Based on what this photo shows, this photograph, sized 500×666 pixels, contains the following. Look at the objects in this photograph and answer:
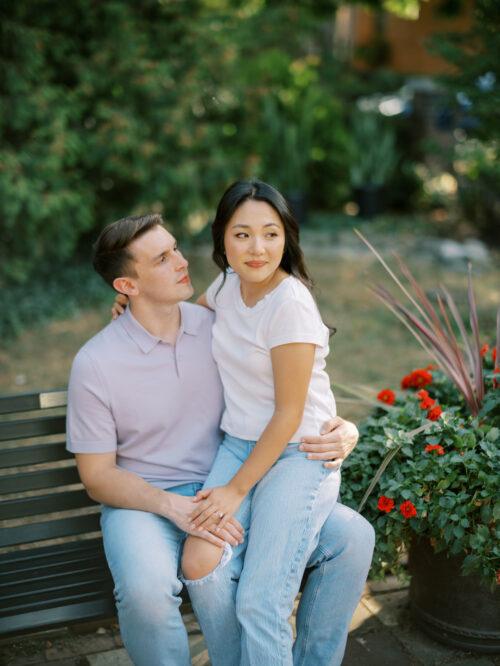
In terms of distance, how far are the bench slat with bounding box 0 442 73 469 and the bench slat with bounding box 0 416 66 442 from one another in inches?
1.6

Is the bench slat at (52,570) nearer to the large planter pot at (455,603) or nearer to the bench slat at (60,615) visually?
the bench slat at (60,615)

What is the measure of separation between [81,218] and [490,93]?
3.89 meters

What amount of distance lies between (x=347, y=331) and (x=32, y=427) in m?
4.25

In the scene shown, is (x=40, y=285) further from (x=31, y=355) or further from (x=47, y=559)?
(x=47, y=559)

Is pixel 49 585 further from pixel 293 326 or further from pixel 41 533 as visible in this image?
pixel 293 326

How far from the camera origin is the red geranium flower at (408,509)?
7.72 ft

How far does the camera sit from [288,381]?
2.25 meters

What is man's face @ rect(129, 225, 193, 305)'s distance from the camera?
96.1 inches

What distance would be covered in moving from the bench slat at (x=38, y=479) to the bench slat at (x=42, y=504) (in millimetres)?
34

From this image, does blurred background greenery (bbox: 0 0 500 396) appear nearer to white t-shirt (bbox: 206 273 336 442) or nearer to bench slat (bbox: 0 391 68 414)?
white t-shirt (bbox: 206 273 336 442)

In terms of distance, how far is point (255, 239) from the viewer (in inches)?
91.9

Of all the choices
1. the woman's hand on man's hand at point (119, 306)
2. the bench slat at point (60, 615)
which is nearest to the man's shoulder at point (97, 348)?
the woman's hand on man's hand at point (119, 306)

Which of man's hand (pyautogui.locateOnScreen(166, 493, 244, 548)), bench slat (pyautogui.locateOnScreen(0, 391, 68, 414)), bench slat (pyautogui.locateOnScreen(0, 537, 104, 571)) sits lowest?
bench slat (pyautogui.locateOnScreen(0, 537, 104, 571))

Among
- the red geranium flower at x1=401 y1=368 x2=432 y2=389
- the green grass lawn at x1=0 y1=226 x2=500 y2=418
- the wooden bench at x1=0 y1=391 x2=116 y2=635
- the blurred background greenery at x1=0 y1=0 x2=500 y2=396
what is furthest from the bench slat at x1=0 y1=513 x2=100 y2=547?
the blurred background greenery at x1=0 y1=0 x2=500 y2=396
